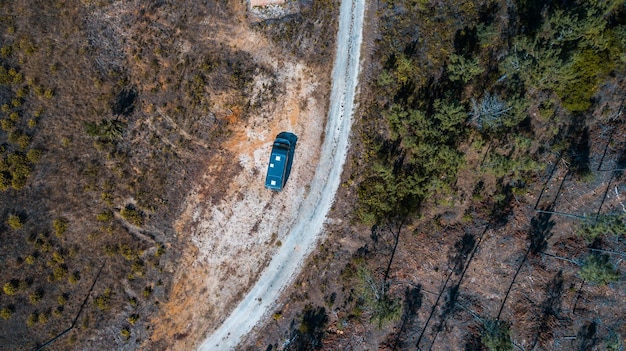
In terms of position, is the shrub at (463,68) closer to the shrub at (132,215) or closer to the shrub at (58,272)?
the shrub at (132,215)

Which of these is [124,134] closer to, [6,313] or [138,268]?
[138,268]

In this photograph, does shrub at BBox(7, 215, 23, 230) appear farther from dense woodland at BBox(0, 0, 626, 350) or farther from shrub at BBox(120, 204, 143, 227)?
shrub at BBox(120, 204, 143, 227)

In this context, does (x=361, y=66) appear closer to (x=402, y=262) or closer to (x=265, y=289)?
(x=402, y=262)

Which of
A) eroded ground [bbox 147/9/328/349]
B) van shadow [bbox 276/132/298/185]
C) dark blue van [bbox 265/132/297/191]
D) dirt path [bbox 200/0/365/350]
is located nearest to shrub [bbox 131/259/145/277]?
eroded ground [bbox 147/9/328/349]

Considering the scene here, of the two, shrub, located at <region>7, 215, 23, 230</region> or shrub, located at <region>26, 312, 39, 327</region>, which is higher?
shrub, located at <region>7, 215, 23, 230</region>

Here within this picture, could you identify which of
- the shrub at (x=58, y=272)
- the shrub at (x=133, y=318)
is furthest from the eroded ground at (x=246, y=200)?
the shrub at (x=58, y=272)

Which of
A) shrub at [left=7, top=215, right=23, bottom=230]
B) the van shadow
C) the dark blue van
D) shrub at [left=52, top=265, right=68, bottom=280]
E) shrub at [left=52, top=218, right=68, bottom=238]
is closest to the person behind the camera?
shrub at [left=7, top=215, right=23, bottom=230]

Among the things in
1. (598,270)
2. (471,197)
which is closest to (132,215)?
(471,197)
